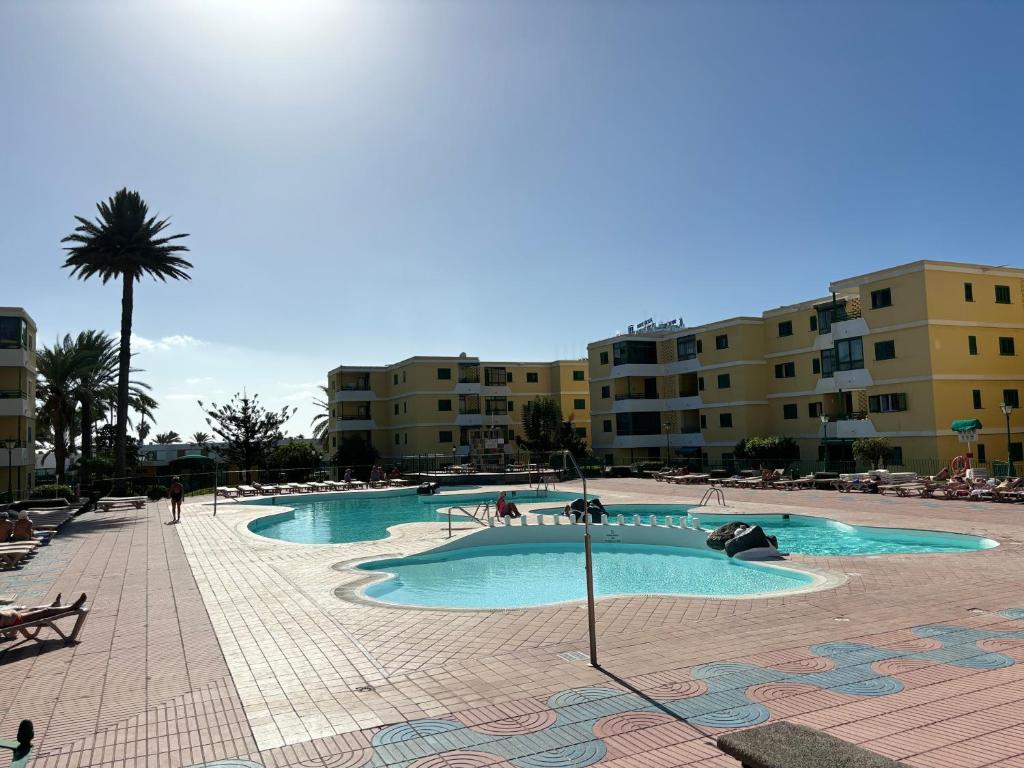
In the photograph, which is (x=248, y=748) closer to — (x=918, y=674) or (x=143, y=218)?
(x=918, y=674)

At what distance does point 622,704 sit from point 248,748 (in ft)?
11.2

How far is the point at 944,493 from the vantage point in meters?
26.7

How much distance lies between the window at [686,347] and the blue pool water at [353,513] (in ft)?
72.7

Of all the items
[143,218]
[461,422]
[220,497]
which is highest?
[143,218]

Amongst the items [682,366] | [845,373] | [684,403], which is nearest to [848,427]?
[845,373]

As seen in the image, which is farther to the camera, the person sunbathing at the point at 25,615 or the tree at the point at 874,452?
the tree at the point at 874,452

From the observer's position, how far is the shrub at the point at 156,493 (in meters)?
37.6

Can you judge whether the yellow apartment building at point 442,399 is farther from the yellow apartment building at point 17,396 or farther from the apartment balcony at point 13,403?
the apartment balcony at point 13,403

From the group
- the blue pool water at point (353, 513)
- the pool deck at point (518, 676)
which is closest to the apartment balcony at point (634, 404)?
the blue pool water at point (353, 513)

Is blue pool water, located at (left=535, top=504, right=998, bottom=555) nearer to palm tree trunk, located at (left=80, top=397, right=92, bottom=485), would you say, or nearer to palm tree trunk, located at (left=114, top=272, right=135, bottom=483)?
palm tree trunk, located at (left=114, top=272, right=135, bottom=483)

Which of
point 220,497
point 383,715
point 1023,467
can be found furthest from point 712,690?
point 220,497

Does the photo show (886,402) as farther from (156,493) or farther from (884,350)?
(156,493)

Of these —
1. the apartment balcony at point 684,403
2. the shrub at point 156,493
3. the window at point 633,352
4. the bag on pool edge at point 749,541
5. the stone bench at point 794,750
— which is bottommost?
the bag on pool edge at point 749,541

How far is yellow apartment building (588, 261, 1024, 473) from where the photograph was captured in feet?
116
